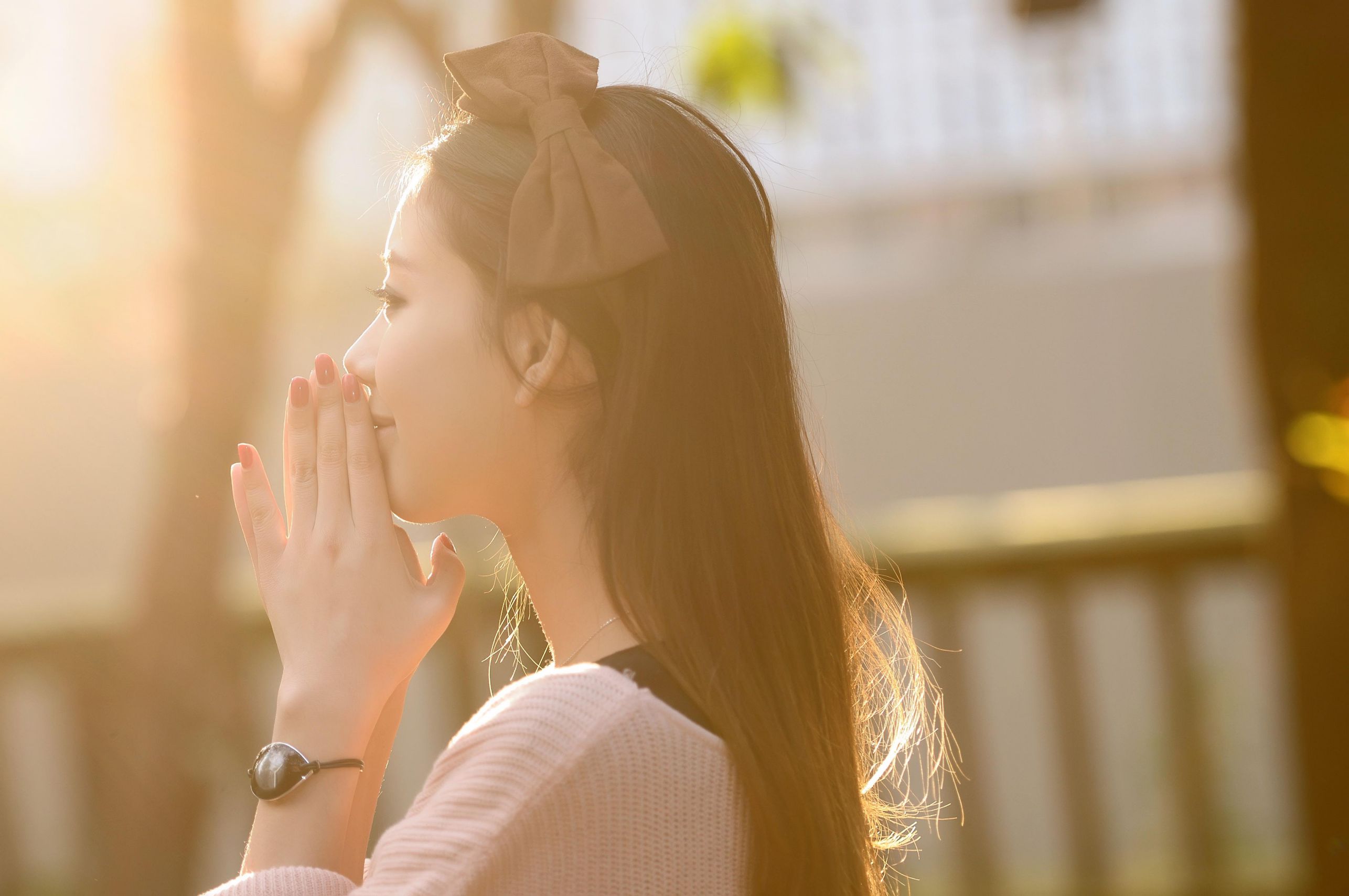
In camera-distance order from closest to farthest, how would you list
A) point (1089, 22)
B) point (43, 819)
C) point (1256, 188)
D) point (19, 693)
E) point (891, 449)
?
point (1256, 188) → point (19, 693) → point (1089, 22) → point (43, 819) → point (891, 449)

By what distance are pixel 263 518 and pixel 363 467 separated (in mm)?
135

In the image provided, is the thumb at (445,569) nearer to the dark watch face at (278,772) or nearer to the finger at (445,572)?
the finger at (445,572)

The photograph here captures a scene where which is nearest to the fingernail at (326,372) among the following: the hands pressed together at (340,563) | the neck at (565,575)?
the hands pressed together at (340,563)

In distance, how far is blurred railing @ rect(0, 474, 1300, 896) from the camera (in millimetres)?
2820

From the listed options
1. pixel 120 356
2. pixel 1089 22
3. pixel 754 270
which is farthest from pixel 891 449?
pixel 754 270

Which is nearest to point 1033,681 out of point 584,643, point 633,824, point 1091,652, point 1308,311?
point 1091,652

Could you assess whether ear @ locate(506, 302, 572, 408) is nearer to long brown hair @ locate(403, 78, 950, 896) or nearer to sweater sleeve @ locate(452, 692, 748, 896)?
long brown hair @ locate(403, 78, 950, 896)

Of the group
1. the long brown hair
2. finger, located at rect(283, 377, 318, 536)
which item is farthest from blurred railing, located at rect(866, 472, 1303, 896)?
finger, located at rect(283, 377, 318, 536)

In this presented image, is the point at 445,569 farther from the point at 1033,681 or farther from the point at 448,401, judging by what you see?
the point at 1033,681

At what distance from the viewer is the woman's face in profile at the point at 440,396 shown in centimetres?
115

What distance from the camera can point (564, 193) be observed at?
1096 mm

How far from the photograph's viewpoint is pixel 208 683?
8.62ft

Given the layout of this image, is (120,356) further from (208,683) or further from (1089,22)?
(1089,22)

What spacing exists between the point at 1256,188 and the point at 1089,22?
96 cm
